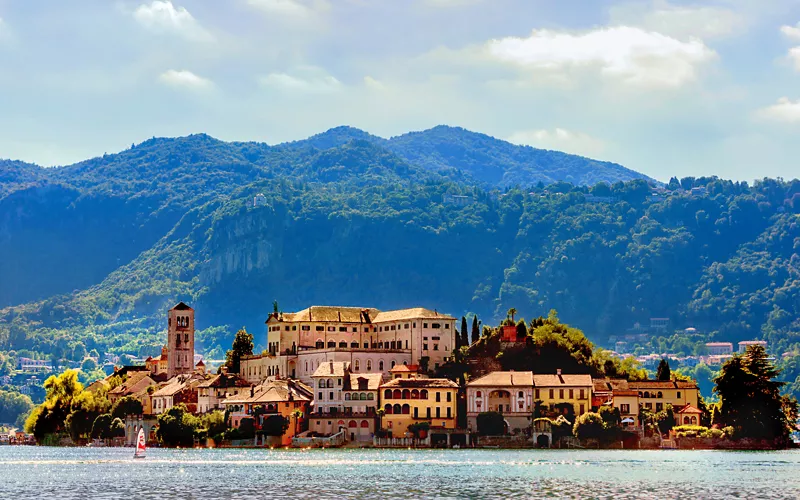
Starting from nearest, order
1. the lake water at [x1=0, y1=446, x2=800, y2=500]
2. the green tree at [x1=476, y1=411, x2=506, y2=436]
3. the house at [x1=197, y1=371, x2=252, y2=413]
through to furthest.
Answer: the lake water at [x1=0, y1=446, x2=800, y2=500], the green tree at [x1=476, y1=411, x2=506, y2=436], the house at [x1=197, y1=371, x2=252, y2=413]

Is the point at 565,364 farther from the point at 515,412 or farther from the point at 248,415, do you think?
the point at 248,415

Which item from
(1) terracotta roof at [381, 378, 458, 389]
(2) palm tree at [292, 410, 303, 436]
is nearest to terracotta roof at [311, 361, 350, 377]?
(2) palm tree at [292, 410, 303, 436]

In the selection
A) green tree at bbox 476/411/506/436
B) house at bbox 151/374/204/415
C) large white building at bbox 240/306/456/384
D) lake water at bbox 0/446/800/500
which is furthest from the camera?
house at bbox 151/374/204/415

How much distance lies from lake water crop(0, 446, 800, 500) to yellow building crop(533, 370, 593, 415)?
14.6 metres

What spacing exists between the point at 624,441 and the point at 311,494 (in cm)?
7706

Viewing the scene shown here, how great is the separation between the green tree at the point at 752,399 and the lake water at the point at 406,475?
29.4 feet

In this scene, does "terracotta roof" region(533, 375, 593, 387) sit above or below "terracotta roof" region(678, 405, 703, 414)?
above

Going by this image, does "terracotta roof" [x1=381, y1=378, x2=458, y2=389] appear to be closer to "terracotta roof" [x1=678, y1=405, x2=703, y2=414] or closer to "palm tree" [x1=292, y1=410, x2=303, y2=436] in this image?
"palm tree" [x1=292, y1=410, x2=303, y2=436]

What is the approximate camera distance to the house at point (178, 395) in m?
187

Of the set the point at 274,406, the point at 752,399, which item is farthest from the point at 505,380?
the point at 752,399

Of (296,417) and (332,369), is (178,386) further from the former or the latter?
(332,369)

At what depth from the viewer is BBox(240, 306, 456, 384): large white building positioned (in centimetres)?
18400

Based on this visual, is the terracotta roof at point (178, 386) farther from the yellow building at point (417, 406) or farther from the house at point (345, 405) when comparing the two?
the yellow building at point (417, 406)


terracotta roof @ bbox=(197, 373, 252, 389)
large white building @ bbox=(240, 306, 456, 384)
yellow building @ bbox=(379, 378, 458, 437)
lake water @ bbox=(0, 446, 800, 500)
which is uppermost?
large white building @ bbox=(240, 306, 456, 384)
